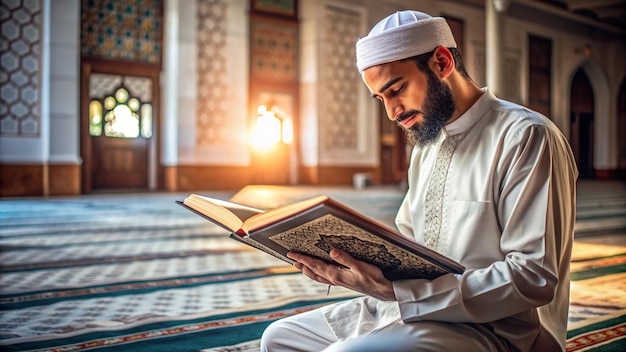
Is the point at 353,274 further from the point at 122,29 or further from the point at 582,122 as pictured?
the point at 582,122

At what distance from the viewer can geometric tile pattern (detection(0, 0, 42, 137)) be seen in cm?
651

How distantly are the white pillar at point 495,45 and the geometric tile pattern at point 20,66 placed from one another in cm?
612

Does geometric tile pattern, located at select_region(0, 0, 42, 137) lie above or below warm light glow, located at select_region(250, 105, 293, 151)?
above

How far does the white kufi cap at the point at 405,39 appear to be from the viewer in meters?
0.92

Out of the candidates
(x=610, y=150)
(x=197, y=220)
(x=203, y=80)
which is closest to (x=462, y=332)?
(x=197, y=220)

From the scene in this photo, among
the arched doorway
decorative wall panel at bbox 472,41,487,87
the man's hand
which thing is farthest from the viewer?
the arched doorway

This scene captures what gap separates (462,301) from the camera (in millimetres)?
797

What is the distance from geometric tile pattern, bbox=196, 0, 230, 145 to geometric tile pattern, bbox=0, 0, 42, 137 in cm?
195

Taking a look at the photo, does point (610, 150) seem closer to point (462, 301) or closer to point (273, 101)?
point (273, 101)

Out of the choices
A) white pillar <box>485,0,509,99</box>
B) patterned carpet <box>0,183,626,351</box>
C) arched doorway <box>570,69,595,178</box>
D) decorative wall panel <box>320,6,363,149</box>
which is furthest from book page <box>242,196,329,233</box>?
arched doorway <box>570,69,595,178</box>

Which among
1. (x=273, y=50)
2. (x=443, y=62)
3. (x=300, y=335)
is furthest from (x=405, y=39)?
(x=273, y=50)

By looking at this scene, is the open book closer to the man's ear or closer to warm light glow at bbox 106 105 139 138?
the man's ear

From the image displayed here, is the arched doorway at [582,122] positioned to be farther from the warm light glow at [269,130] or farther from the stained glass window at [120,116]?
the stained glass window at [120,116]

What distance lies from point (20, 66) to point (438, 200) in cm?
677
